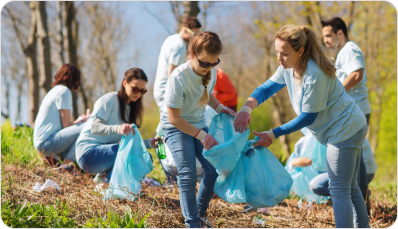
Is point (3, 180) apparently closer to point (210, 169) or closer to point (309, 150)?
point (210, 169)

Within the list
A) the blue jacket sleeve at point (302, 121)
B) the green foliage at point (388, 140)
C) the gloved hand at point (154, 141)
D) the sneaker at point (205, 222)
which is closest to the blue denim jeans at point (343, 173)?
the blue jacket sleeve at point (302, 121)

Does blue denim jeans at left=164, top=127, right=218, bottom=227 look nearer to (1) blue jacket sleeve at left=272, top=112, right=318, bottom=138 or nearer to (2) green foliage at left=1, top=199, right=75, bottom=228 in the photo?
(1) blue jacket sleeve at left=272, top=112, right=318, bottom=138

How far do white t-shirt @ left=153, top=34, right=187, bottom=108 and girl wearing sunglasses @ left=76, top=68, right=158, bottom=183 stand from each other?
0.31 metres

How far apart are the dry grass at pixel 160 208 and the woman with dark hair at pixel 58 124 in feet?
1.15

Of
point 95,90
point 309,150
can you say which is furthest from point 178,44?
point 95,90

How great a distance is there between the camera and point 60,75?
12.3ft

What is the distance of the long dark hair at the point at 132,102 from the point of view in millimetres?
3068

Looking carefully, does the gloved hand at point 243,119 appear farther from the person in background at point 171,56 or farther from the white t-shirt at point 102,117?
the white t-shirt at point 102,117

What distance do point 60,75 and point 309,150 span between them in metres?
2.96

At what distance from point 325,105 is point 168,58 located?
1.92m

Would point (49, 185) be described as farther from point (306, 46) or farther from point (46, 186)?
point (306, 46)

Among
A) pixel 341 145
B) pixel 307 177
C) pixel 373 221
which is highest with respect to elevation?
pixel 341 145

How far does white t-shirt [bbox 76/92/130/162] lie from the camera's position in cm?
308

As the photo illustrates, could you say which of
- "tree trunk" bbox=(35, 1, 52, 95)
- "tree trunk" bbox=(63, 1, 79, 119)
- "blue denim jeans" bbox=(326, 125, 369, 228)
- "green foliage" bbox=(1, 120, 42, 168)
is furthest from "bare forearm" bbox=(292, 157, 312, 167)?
"tree trunk" bbox=(63, 1, 79, 119)
